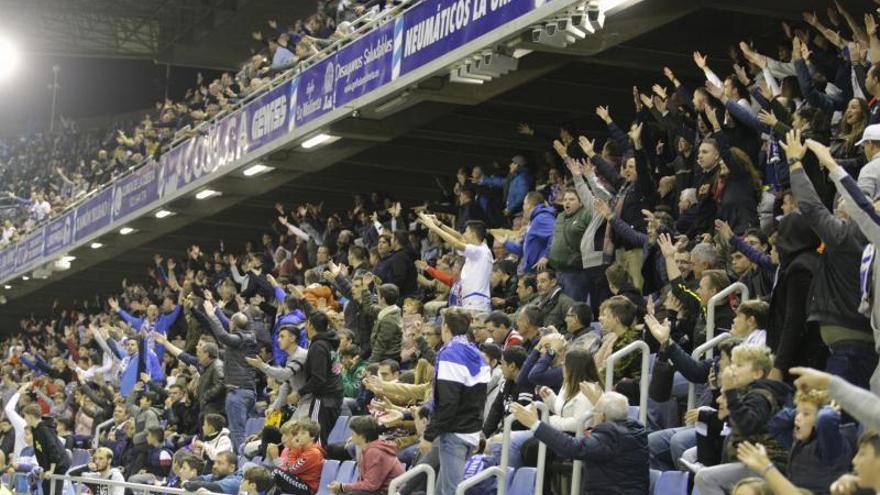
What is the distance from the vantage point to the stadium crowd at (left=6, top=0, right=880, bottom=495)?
680 cm

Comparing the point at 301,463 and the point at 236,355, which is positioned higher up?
the point at 236,355

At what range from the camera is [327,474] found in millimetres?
10039

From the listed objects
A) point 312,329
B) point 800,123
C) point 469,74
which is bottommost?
point 312,329

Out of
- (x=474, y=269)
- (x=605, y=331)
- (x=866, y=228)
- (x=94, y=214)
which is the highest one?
(x=94, y=214)

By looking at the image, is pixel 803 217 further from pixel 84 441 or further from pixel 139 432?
pixel 84 441

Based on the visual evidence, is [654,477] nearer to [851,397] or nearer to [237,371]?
[851,397]

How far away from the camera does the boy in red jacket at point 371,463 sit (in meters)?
9.08

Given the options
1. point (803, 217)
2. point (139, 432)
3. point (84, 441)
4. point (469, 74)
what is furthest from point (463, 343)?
point (84, 441)

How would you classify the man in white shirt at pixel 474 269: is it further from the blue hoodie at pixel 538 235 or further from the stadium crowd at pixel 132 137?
the stadium crowd at pixel 132 137

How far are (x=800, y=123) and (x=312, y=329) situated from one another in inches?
168

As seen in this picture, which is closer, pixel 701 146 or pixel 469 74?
pixel 701 146

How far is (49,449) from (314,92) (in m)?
5.36

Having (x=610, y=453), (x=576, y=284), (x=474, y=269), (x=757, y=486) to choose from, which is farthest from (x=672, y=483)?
(x=474, y=269)

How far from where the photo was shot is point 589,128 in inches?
647
